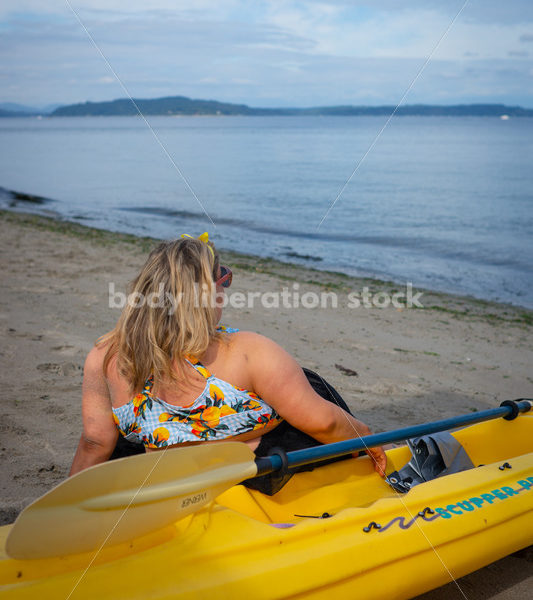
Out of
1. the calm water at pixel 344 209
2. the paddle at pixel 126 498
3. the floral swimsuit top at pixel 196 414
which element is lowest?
the calm water at pixel 344 209

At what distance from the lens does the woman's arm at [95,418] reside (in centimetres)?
219

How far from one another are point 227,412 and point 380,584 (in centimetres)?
87

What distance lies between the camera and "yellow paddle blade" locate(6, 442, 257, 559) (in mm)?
1688

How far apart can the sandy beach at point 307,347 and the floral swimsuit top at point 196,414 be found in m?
1.22

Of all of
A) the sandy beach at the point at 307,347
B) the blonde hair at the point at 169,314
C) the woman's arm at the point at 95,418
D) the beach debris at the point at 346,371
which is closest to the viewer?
the blonde hair at the point at 169,314

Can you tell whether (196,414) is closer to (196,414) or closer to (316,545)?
(196,414)

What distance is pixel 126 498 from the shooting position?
1.82 metres

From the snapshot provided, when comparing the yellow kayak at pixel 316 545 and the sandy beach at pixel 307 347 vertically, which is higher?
the yellow kayak at pixel 316 545

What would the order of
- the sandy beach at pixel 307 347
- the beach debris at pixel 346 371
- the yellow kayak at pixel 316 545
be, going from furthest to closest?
the beach debris at pixel 346 371
the sandy beach at pixel 307 347
the yellow kayak at pixel 316 545

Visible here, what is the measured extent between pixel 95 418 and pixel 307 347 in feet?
12.3

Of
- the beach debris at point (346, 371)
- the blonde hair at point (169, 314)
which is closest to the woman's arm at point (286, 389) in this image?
the blonde hair at point (169, 314)

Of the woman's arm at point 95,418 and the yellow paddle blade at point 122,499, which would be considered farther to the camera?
the woman's arm at point 95,418

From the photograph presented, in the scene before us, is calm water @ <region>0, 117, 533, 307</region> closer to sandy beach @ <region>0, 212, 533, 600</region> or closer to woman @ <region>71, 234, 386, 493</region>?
sandy beach @ <region>0, 212, 533, 600</region>

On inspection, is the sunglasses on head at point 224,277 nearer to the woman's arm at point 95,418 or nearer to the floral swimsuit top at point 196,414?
the floral swimsuit top at point 196,414
